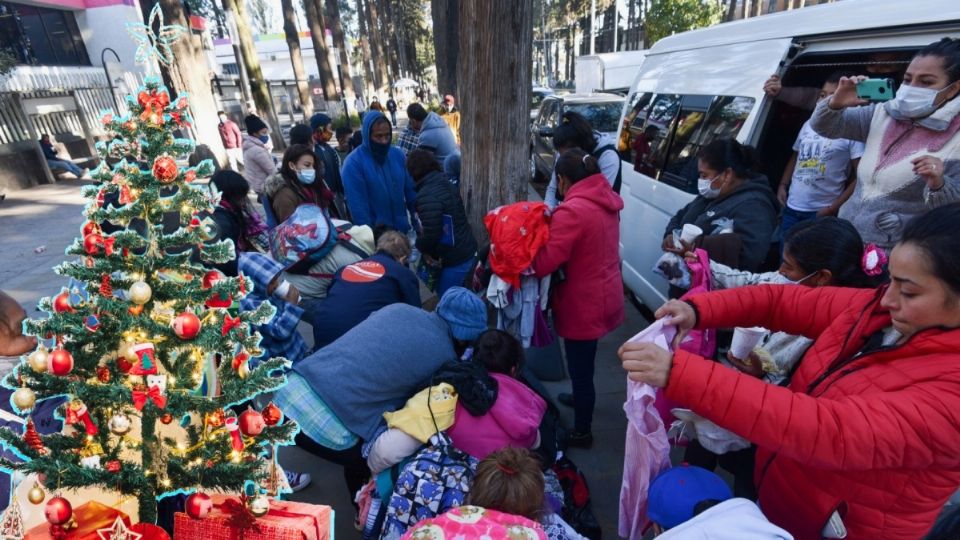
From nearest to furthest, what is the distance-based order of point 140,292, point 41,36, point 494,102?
point 140,292 < point 494,102 < point 41,36

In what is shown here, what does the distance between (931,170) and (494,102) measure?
265 cm

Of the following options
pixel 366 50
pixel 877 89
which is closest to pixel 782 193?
pixel 877 89

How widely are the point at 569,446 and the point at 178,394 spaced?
2.37 meters

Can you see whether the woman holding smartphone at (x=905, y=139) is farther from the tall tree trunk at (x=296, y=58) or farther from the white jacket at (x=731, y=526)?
the tall tree trunk at (x=296, y=58)

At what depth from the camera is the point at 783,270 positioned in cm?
199

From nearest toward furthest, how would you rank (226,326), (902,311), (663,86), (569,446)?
(902,311) < (226,326) < (569,446) < (663,86)

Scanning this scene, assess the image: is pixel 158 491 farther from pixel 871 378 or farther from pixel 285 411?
pixel 871 378

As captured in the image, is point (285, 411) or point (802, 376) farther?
point (285, 411)

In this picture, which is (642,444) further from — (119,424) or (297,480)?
(297,480)

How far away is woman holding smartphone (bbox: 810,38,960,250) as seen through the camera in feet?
6.84

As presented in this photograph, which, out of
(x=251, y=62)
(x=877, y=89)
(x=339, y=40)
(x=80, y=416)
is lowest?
(x=80, y=416)

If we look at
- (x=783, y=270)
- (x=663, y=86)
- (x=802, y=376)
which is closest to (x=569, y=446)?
(x=783, y=270)

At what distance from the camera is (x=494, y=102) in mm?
3816

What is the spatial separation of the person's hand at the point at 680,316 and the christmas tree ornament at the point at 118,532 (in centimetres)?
172
